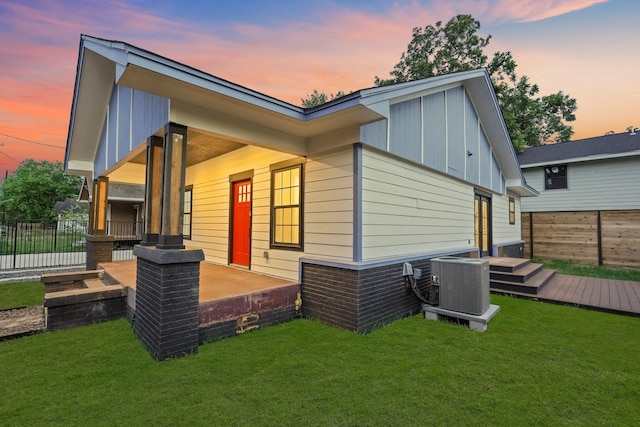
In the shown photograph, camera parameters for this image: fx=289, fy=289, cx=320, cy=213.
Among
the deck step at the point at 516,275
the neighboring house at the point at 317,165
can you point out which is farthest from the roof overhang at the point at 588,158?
the deck step at the point at 516,275

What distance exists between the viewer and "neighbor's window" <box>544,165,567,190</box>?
1345cm

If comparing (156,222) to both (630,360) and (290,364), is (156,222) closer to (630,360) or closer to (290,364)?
(290,364)

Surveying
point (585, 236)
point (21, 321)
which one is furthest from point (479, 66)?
point (21, 321)

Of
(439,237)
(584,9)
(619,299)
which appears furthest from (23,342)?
(584,9)

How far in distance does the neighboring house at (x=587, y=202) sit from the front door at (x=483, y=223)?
5.77 metres

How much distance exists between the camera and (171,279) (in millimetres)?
3365

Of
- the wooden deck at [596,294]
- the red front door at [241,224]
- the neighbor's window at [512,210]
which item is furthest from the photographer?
the neighbor's window at [512,210]

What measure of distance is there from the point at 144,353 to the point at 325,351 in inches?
86.9

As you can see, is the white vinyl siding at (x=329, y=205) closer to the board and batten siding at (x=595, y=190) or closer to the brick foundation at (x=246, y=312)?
the brick foundation at (x=246, y=312)

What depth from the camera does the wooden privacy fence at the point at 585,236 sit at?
1142 cm

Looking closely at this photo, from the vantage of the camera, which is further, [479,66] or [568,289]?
[479,66]

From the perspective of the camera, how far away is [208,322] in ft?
12.5

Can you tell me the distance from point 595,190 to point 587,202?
0.59 m

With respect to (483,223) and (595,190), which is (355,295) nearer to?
(483,223)
